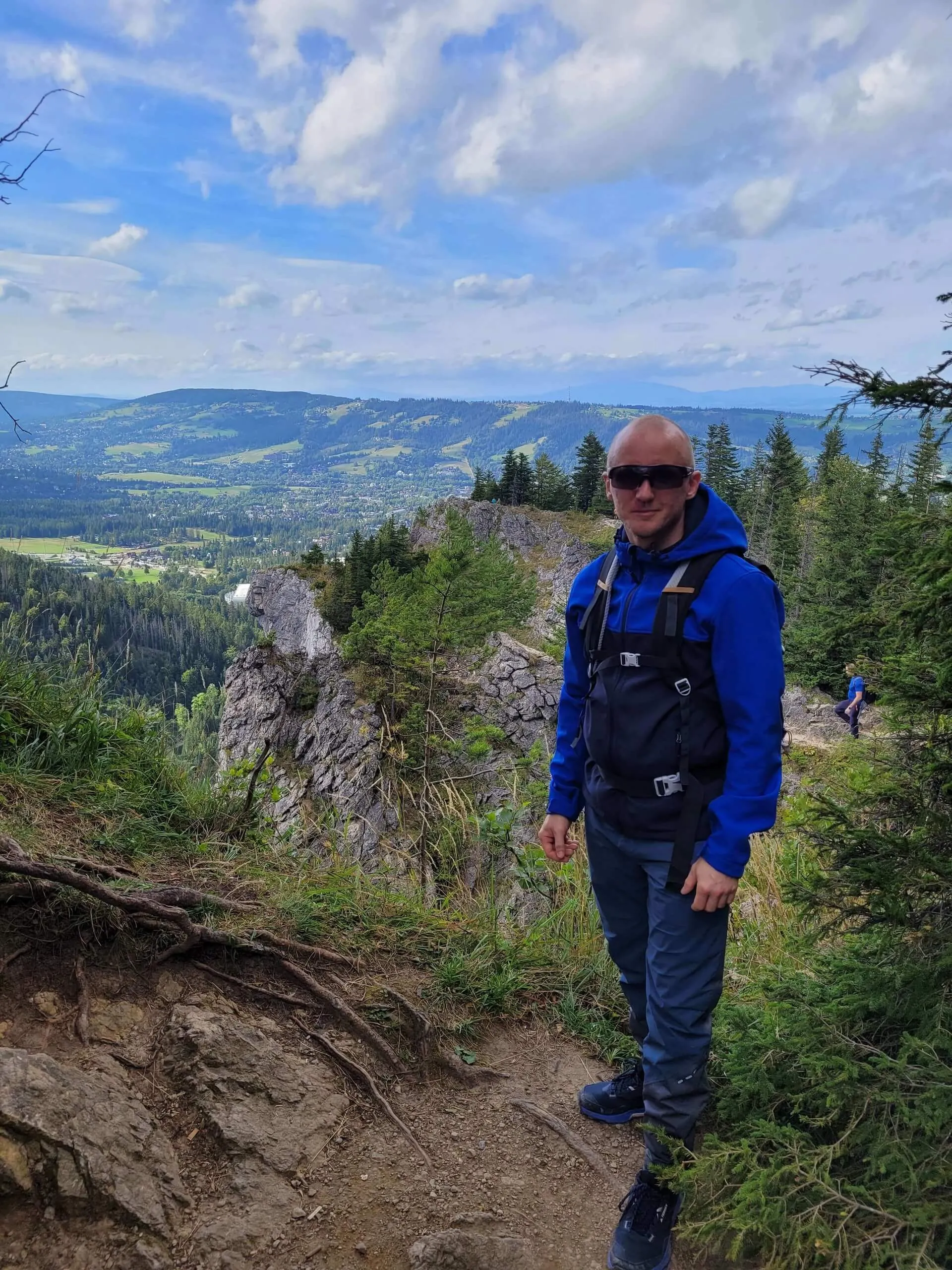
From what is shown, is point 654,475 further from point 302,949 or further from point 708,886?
point 302,949

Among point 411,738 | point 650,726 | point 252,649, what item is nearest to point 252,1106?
point 650,726

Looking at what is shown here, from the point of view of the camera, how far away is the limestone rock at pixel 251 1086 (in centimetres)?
244

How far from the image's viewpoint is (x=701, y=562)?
232cm

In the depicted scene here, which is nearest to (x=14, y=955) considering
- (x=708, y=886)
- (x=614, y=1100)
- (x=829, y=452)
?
(x=614, y=1100)

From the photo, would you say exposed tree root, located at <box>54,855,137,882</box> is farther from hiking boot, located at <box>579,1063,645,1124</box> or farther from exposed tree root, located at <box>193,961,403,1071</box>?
hiking boot, located at <box>579,1063,645,1124</box>

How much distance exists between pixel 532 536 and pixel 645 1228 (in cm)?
5667

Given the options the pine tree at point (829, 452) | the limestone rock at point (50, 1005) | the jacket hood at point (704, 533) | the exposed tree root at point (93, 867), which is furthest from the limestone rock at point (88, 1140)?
the pine tree at point (829, 452)

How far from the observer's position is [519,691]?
26.2 meters

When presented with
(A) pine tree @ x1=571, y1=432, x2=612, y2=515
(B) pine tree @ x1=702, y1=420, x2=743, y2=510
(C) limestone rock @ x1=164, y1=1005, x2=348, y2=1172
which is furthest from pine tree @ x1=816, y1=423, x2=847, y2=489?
(C) limestone rock @ x1=164, y1=1005, x2=348, y2=1172

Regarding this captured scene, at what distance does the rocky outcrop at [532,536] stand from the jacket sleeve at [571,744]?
46.3 metres

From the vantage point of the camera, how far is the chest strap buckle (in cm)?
234

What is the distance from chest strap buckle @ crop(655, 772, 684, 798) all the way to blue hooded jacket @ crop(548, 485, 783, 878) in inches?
2.6

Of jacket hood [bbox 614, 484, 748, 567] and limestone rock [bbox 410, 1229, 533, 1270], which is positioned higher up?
jacket hood [bbox 614, 484, 748, 567]

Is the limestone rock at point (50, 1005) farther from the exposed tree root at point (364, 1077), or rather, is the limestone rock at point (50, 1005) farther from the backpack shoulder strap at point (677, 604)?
the backpack shoulder strap at point (677, 604)
